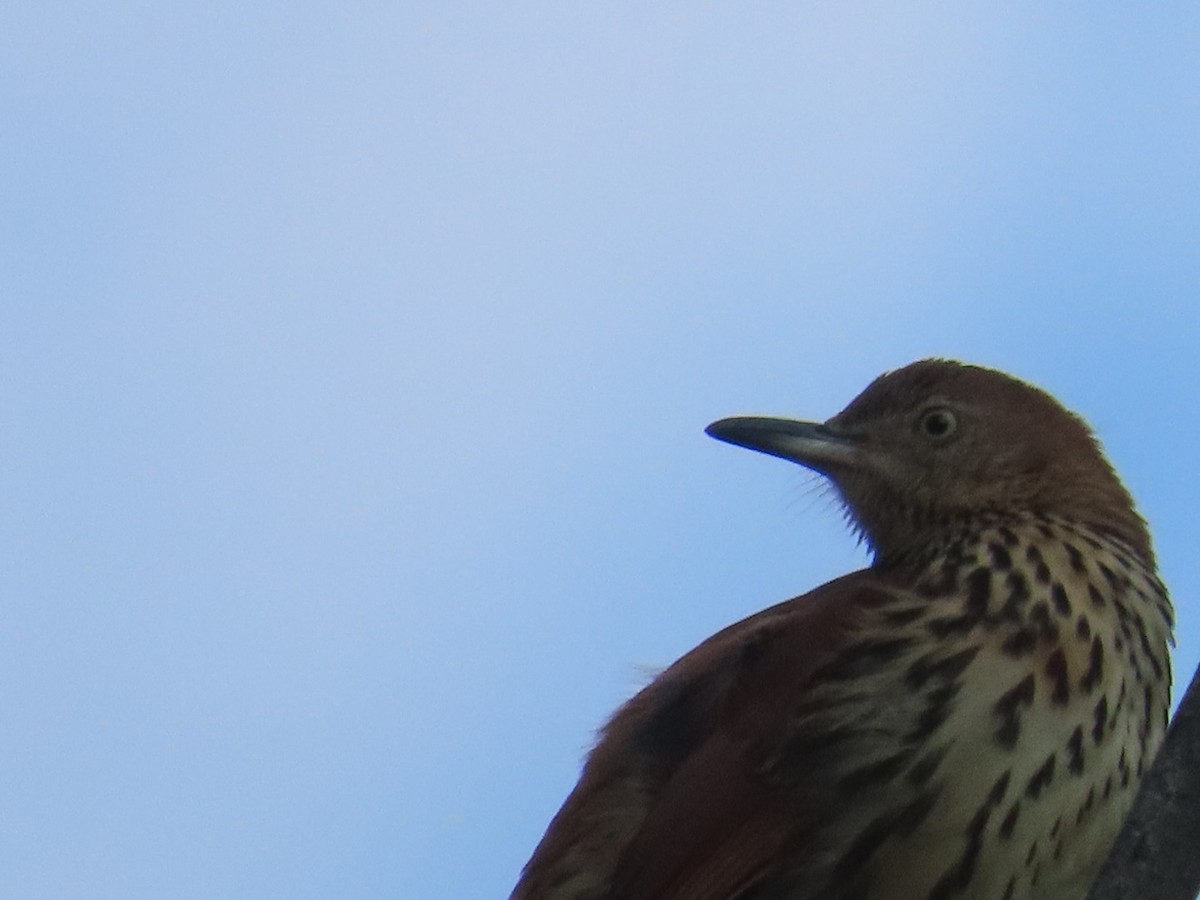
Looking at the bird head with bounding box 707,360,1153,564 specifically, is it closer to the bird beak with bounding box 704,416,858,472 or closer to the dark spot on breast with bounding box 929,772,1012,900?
the bird beak with bounding box 704,416,858,472

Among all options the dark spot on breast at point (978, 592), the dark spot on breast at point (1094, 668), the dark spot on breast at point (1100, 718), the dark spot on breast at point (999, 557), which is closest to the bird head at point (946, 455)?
the dark spot on breast at point (999, 557)

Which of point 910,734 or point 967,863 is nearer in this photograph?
point 967,863

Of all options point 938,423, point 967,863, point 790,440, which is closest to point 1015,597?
point 967,863

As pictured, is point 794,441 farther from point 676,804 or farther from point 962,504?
point 676,804

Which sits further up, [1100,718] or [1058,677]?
[1058,677]

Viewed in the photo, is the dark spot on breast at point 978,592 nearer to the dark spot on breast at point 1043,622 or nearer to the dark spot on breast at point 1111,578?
the dark spot on breast at point 1043,622

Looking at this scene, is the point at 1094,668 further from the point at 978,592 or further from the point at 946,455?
the point at 946,455

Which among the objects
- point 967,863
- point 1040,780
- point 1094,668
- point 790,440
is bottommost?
point 967,863

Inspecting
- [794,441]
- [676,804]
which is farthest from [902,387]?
[676,804]
